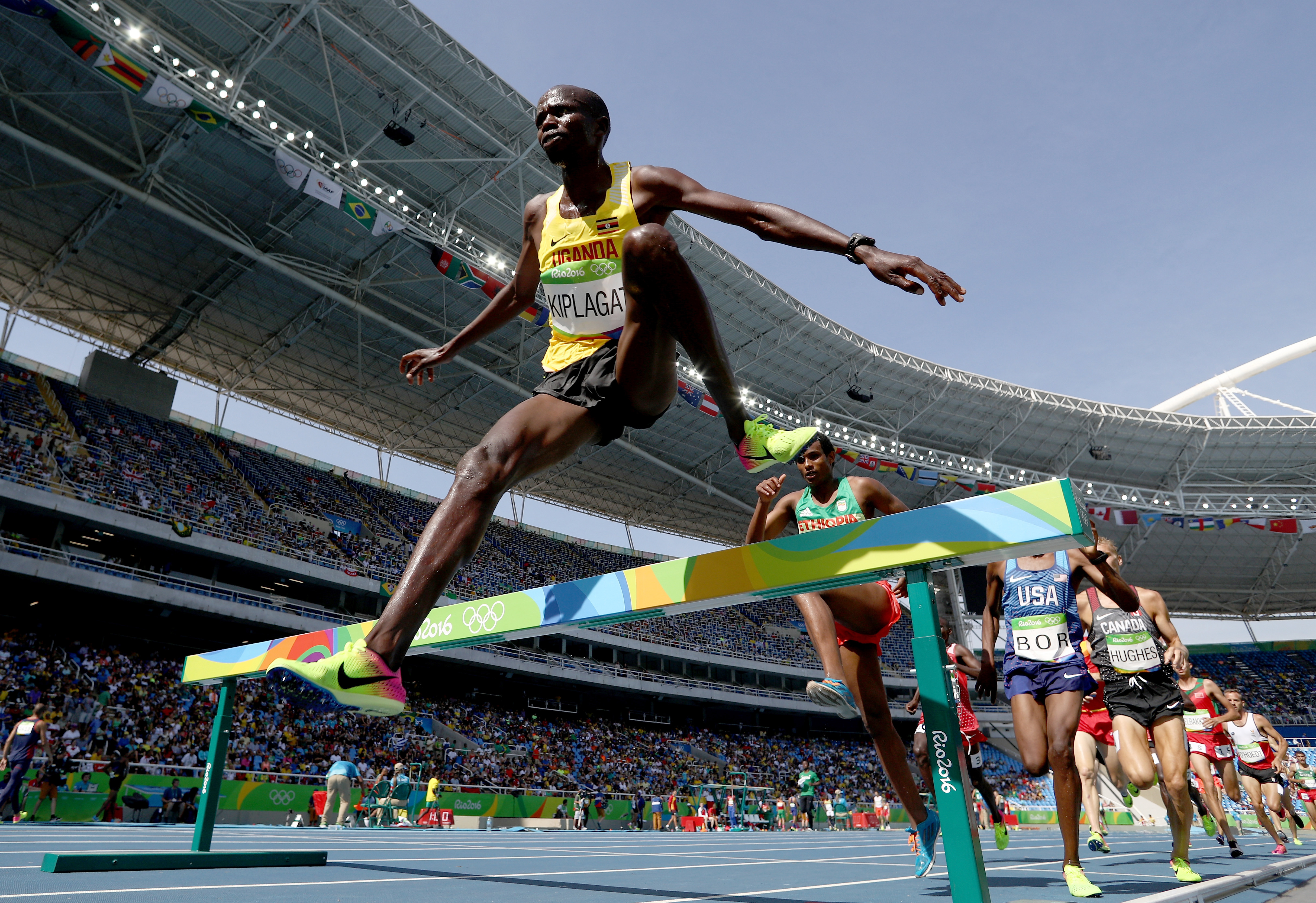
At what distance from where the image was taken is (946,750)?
6.31ft

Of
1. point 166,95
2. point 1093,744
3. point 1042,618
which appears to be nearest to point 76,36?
point 166,95

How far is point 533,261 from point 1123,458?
31.7m

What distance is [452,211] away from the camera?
18.3m

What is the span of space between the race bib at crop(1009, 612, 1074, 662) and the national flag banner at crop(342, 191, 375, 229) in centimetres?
1479

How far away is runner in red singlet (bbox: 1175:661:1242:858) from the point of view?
7.36 metres

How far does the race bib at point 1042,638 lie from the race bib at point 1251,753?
22.5ft

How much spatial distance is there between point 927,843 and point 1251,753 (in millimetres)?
7576

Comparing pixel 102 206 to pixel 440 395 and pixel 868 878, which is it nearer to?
pixel 440 395

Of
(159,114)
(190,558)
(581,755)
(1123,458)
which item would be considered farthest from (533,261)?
(1123,458)

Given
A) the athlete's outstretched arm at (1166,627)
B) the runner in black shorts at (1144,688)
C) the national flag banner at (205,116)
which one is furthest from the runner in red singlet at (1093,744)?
the national flag banner at (205,116)

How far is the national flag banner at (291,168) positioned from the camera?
14.4 m

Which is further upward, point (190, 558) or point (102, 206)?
point (102, 206)

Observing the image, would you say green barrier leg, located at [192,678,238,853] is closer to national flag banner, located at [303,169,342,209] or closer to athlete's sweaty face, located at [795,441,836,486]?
athlete's sweaty face, located at [795,441,836,486]

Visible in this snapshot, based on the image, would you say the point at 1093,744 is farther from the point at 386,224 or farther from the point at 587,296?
the point at 386,224
